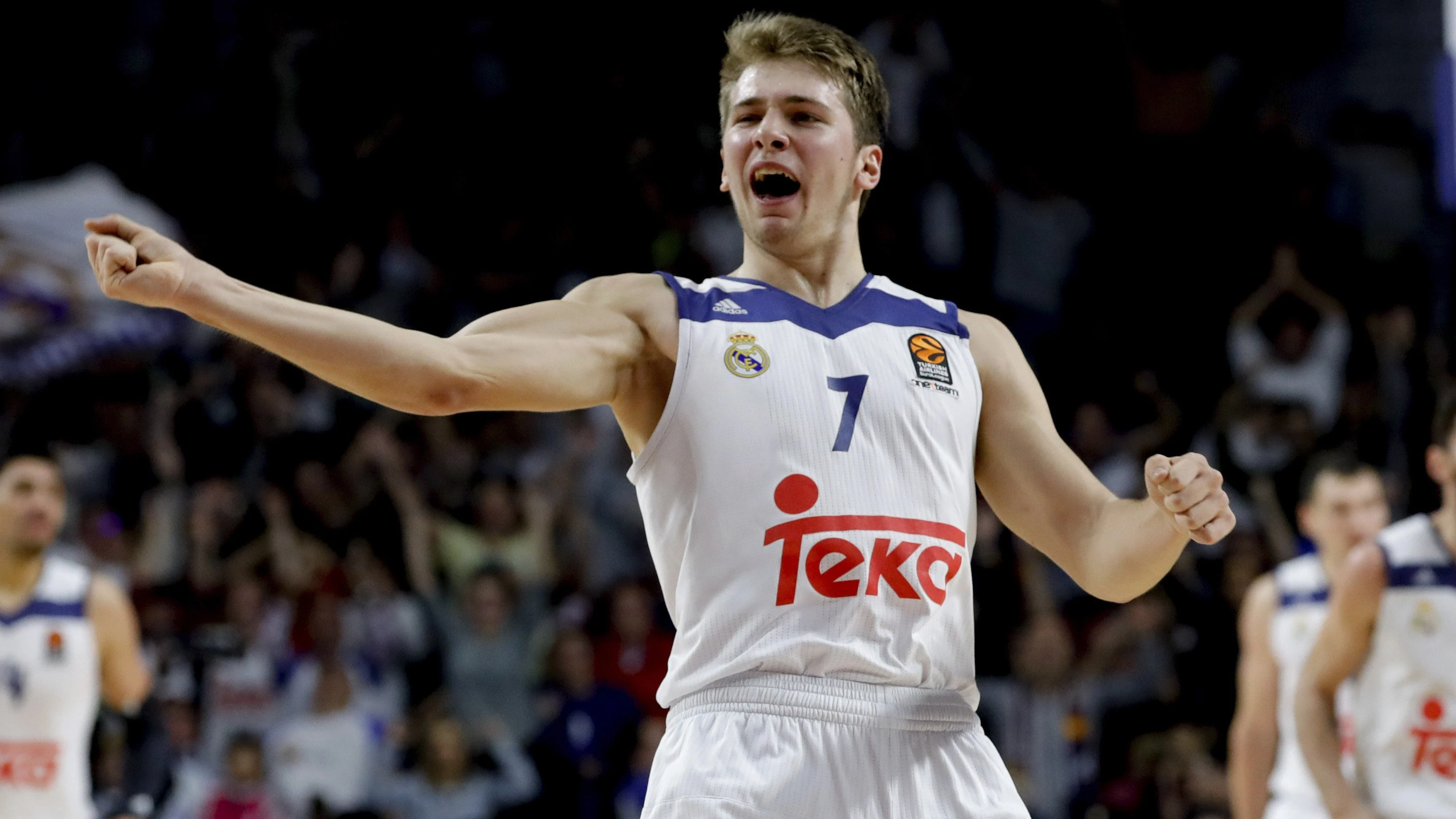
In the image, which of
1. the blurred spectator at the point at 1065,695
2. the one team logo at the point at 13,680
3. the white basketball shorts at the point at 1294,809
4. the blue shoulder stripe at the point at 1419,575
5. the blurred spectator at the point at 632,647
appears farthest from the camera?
the blurred spectator at the point at 632,647

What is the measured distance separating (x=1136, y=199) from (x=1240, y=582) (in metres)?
3.57

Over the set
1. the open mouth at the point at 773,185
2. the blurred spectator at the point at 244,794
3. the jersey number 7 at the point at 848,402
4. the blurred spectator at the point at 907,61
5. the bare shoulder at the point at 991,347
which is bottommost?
the blurred spectator at the point at 244,794

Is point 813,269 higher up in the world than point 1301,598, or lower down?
higher up

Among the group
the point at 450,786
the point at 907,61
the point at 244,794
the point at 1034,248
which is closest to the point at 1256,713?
the point at 450,786

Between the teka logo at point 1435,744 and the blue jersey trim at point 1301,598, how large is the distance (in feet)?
5.68

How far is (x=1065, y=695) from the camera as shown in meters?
8.69

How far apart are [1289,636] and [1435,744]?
1794mm

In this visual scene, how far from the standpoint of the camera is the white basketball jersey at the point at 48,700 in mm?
6094

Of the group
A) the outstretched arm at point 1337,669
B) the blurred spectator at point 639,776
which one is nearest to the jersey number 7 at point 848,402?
the outstretched arm at point 1337,669

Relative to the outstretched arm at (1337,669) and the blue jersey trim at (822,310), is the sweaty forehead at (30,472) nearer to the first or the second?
the blue jersey trim at (822,310)

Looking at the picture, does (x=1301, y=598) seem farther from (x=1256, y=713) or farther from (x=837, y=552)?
(x=837, y=552)

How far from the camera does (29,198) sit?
35.4ft

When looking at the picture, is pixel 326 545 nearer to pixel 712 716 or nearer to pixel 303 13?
pixel 303 13

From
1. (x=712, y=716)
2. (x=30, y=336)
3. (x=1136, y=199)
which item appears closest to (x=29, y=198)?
(x=30, y=336)
